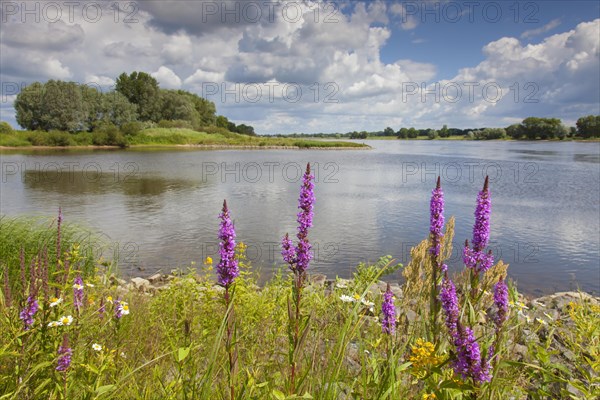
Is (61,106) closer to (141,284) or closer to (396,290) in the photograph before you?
(141,284)

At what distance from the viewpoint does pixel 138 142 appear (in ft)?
244

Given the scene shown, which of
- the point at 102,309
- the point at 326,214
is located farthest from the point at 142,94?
the point at 102,309

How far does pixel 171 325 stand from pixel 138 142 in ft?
249

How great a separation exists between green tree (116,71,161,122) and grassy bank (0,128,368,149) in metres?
14.8

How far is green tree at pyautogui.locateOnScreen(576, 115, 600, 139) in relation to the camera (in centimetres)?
11738

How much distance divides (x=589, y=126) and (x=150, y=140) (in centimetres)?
12868

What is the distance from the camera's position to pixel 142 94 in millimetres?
92625

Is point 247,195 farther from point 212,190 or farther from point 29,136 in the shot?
point 29,136

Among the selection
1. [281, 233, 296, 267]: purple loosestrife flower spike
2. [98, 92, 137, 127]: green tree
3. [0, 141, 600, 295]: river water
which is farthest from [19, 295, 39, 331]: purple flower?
[98, 92, 137, 127]: green tree

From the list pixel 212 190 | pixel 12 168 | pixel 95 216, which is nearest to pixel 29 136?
pixel 12 168

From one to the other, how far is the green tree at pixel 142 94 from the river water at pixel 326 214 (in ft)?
205

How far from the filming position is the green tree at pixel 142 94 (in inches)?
3620

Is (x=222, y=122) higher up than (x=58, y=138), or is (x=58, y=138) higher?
(x=222, y=122)

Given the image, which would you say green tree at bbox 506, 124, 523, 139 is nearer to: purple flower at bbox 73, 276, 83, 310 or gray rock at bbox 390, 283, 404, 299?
gray rock at bbox 390, 283, 404, 299
